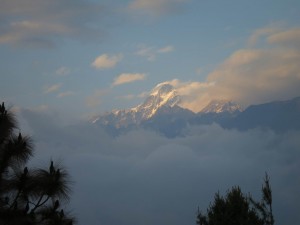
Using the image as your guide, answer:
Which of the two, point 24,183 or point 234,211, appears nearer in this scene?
point 24,183

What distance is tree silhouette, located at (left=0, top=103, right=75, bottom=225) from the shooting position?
34.8 feet

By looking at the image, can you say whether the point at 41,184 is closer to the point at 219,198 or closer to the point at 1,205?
the point at 1,205

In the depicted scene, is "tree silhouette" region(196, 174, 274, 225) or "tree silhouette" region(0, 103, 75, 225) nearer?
"tree silhouette" region(0, 103, 75, 225)

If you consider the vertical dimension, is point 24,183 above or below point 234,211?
below

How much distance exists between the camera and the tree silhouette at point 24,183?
10.6m

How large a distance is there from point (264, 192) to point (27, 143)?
2059cm

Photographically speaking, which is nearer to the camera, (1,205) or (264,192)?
(1,205)

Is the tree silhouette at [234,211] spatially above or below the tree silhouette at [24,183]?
above

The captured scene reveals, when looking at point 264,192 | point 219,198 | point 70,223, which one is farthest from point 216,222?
point 70,223

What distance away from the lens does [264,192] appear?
92.5ft

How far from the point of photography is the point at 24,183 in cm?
1070

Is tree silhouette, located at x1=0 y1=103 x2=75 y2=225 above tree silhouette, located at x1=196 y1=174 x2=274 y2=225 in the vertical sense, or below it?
below

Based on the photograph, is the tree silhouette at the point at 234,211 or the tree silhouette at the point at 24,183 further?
the tree silhouette at the point at 234,211

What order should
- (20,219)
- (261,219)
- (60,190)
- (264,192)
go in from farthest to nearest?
(261,219) < (264,192) < (60,190) < (20,219)
